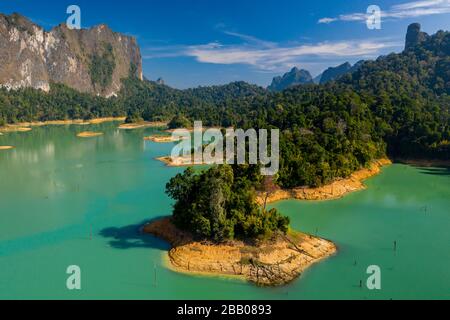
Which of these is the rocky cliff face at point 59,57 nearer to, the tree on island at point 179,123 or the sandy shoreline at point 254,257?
the tree on island at point 179,123

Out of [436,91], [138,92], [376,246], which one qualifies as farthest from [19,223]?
[138,92]

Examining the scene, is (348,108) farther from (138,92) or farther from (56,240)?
(138,92)

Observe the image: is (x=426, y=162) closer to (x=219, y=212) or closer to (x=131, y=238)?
(x=219, y=212)

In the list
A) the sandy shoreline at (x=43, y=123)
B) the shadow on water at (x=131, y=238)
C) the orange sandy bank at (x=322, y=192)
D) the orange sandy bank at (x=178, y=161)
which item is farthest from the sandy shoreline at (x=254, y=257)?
the sandy shoreline at (x=43, y=123)

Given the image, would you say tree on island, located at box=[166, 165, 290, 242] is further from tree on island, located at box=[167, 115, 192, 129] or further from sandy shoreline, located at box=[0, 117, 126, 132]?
sandy shoreline, located at box=[0, 117, 126, 132]

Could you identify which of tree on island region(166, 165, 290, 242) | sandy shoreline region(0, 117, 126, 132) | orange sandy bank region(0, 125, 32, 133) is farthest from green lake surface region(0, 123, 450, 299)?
sandy shoreline region(0, 117, 126, 132)
